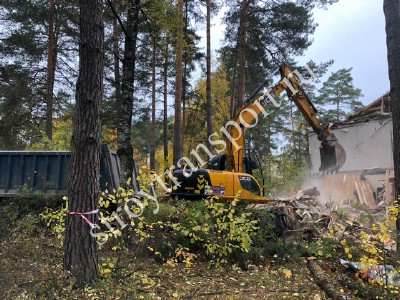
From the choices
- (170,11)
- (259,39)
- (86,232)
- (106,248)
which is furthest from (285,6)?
(86,232)

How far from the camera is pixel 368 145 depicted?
16.5m

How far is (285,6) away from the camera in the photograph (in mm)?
14555

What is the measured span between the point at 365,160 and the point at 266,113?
7.98 metres

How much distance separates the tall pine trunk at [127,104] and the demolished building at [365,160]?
985cm


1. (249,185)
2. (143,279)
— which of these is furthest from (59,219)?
(249,185)

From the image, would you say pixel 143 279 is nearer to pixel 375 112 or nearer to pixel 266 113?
pixel 266 113

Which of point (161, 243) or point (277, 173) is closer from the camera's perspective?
point (161, 243)

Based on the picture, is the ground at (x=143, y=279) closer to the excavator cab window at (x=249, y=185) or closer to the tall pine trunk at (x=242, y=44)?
the excavator cab window at (x=249, y=185)

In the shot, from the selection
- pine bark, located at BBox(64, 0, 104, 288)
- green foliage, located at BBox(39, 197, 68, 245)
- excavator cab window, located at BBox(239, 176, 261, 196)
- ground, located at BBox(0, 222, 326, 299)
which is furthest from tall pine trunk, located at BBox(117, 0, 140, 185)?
pine bark, located at BBox(64, 0, 104, 288)

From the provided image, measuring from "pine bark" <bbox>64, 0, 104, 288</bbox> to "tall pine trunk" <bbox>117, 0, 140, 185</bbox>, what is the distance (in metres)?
3.43

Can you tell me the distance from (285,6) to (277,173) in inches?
452

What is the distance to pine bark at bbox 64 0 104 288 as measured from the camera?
4.35 meters

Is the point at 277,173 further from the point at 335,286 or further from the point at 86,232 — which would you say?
the point at 86,232

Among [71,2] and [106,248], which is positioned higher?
[71,2]
